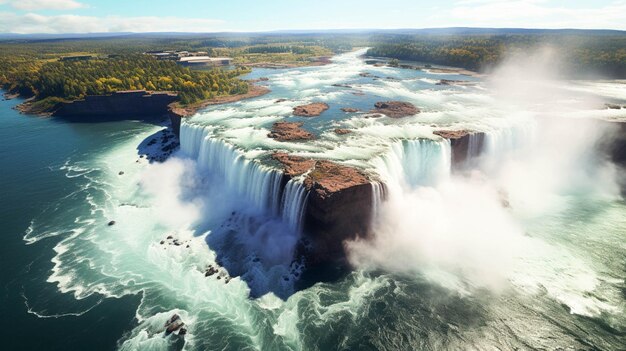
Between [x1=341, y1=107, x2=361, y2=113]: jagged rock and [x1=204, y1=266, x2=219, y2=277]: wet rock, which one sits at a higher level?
[x1=341, y1=107, x2=361, y2=113]: jagged rock

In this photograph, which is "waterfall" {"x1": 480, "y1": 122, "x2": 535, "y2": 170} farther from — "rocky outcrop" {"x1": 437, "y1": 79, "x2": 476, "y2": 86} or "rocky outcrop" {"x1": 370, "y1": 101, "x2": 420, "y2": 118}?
"rocky outcrop" {"x1": 437, "y1": 79, "x2": 476, "y2": 86}

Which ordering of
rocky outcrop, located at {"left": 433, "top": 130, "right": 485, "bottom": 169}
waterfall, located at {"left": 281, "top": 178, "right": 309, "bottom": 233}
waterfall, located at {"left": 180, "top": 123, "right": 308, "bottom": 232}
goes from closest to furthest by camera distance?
1. waterfall, located at {"left": 281, "top": 178, "right": 309, "bottom": 233}
2. waterfall, located at {"left": 180, "top": 123, "right": 308, "bottom": 232}
3. rocky outcrop, located at {"left": 433, "top": 130, "right": 485, "bottom": 169}

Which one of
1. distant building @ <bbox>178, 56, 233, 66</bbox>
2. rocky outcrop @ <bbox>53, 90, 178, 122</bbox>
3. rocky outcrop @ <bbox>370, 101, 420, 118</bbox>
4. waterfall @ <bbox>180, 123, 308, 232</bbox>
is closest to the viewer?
waterfall @ <bbox>180, 123, 308, 232</bbox>

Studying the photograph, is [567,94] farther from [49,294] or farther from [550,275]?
[49,294]

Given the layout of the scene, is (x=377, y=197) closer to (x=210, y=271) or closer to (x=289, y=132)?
(x=210, y=271)

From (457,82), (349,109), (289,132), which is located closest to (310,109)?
(349,109)

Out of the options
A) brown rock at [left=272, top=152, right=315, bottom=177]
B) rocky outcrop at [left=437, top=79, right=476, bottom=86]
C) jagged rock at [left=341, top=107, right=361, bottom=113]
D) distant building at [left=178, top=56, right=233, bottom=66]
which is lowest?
brown rock at [left=272, top=152, right=315, bottom=177]

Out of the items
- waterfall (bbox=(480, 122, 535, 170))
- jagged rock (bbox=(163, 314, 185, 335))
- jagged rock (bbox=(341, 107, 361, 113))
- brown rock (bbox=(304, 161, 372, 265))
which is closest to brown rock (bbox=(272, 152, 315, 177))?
brown rock (bbox=(304, 161, 372, 265))
